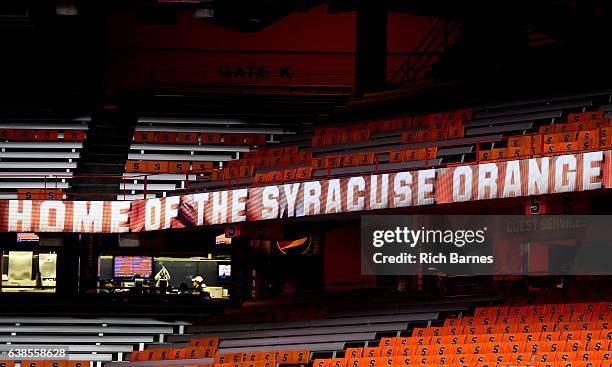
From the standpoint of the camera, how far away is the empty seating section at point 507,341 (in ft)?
58.8

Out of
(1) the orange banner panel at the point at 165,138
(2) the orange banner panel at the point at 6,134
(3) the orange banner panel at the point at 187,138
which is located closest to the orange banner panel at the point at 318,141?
(3) the orange banner panel at the point at 187,138

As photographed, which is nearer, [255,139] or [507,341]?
[507,341]

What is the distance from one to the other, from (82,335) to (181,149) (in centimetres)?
520

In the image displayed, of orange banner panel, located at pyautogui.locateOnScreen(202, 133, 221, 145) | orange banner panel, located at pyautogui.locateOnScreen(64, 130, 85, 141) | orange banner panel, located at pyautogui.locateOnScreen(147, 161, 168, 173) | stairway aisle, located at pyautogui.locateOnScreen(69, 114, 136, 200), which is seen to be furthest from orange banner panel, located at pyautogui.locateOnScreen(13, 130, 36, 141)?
orange banner panel, located at pyautogui.locateOnScreen(202, 133, 221, 145)

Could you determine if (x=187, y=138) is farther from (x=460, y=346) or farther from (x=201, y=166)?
(x=460, y=346)

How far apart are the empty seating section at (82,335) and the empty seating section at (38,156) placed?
2.71 meters

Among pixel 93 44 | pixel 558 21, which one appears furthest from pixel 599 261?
pixel 93 44

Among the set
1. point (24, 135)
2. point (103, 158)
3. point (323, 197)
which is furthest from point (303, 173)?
point (24, 135)

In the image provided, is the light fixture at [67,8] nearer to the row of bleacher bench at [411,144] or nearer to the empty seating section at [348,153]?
the row of bleacher bench at [411,144]

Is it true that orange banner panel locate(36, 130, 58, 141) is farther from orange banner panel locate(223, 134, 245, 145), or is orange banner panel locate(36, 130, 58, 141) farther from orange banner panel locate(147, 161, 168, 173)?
orange banner panel locate(223, 134, 245, 145)

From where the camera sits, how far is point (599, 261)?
2288 cm

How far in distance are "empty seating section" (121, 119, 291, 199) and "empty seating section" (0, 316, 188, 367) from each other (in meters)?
2.80

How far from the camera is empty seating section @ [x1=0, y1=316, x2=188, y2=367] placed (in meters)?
23.1

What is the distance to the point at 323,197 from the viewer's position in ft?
72.8
